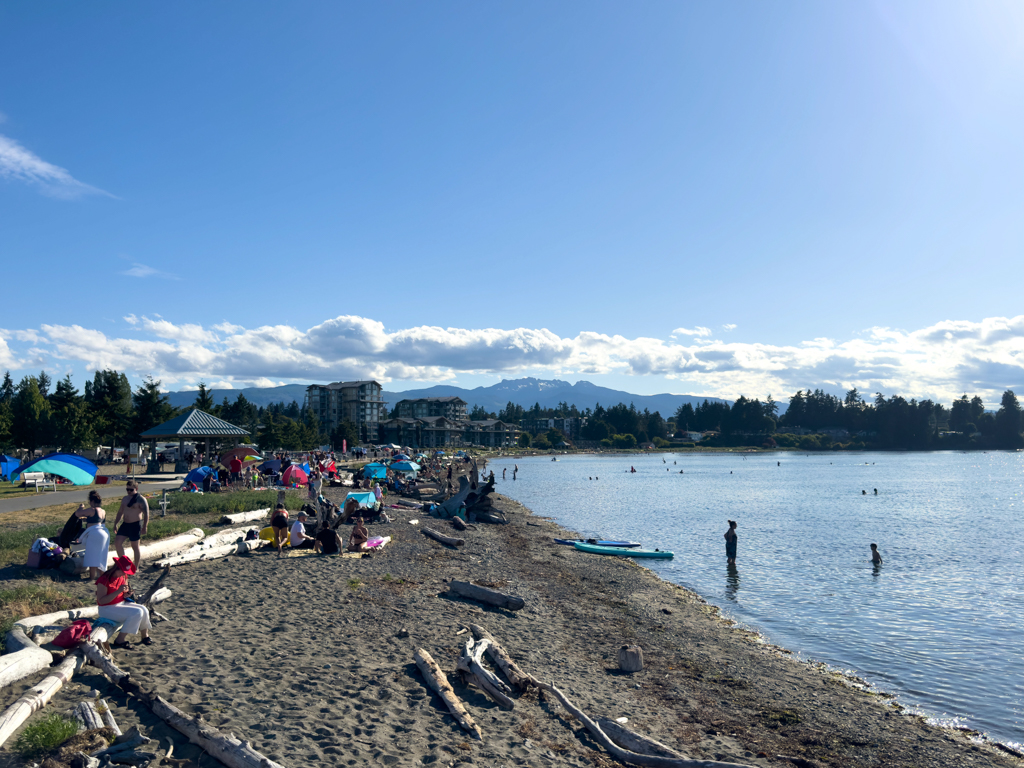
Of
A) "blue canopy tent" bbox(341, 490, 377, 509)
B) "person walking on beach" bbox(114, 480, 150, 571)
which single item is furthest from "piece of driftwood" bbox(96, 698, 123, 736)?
"blue canopy tent" bbox(341, 490, 377, 509)

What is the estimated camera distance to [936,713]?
10734 millimetres

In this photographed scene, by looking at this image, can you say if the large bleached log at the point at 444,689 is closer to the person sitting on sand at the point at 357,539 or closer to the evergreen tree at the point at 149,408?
the person sitting on sand at the point at 357,539

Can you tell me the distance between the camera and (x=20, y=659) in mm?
7082

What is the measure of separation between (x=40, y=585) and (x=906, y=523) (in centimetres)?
4346

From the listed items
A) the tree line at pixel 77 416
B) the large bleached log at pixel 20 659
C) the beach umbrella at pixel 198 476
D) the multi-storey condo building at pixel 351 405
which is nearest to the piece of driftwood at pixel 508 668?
the large bleached log at pixel 20 659

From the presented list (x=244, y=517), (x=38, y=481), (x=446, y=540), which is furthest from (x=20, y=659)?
(x=38, y=481)

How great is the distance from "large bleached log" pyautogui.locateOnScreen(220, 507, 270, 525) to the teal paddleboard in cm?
1340

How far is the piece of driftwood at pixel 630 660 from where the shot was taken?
38.1ft

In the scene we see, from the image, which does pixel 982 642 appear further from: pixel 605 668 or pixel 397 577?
pixel 397 577

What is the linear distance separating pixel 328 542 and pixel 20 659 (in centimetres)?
1107

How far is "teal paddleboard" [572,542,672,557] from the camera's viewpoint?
84.7ft

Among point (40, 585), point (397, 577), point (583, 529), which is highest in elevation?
point (40, 585)

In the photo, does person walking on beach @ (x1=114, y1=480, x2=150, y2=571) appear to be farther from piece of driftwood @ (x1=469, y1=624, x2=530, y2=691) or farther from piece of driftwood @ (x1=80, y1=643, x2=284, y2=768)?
piece of driftwood @ (x1=469, y1=624, x2=530, y2=691)

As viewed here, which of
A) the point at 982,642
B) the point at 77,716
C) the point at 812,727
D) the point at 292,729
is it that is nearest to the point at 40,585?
the point at 77,716
